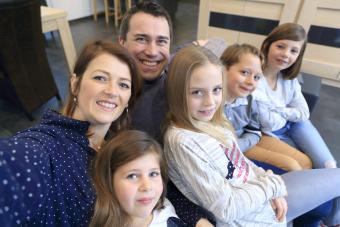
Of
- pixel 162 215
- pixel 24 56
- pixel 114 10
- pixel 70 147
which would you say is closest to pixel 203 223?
pixel 162 215

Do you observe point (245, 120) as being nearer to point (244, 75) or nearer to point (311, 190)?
point (244, 75)

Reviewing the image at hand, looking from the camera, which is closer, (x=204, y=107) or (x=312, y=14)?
(x=204, y=107)

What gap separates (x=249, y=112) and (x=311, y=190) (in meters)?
0.47

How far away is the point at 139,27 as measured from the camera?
106 centimetres

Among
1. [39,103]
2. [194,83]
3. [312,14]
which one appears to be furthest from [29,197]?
[312,14]

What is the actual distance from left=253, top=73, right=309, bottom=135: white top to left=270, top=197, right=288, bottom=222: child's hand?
51cm

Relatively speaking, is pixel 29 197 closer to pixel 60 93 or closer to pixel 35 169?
pixel 35 169

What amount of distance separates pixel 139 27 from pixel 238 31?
236 cm

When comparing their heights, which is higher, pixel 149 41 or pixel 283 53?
pixel 149 41

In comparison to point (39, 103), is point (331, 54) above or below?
above

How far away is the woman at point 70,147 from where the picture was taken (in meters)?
0.53

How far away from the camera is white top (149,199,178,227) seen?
2.58 ft

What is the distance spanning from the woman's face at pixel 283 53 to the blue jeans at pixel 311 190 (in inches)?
24.5

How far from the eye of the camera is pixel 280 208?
0.95m
